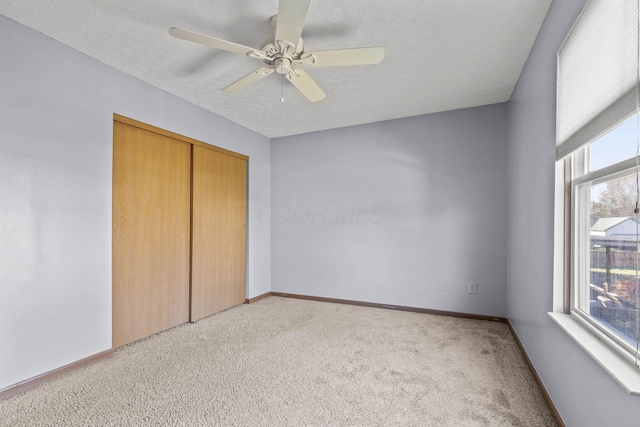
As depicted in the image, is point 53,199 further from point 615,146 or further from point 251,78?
point 615,146

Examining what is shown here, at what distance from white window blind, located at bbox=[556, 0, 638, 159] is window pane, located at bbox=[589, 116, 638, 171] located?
5cm

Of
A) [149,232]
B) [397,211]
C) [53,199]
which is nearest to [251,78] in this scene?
[53,199]

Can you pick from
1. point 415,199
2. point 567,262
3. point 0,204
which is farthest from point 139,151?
point 567,262

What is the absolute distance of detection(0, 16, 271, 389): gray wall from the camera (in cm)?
191

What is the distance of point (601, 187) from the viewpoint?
142 cm

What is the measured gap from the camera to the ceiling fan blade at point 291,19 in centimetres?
142

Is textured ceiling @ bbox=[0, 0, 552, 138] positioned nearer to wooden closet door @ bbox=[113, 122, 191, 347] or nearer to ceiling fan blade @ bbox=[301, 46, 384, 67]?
ceiling fan blade @ bbox=[301, 46, 384, 67]

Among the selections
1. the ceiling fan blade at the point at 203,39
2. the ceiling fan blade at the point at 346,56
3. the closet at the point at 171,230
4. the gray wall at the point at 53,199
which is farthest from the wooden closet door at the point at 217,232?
the ceiling fan blade at the point at 346,56

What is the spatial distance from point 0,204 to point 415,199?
3.66 metres

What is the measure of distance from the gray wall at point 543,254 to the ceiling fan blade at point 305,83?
1505 mm

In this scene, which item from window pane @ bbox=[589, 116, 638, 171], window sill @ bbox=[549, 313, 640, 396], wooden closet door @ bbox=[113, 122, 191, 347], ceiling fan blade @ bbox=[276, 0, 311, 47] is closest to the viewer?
window sill @ bbox=[549, 313, 640, 396]

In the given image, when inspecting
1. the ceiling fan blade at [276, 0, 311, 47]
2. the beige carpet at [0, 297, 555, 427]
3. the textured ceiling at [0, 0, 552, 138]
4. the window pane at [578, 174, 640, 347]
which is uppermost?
the textured ceiling at [0, 0, 552, 138]

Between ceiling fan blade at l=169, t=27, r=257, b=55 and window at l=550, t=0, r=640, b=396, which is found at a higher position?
ceiling fan blade at l=169, t=27, r=257, b=55

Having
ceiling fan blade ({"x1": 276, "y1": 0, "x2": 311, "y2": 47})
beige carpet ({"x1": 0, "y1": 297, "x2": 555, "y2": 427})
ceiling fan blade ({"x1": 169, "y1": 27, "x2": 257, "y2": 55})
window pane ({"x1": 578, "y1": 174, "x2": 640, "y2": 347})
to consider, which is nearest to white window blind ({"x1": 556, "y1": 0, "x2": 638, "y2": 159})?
window pane ({"x1": 578, "y1": 174, "x2": 640, "y2": 347})
